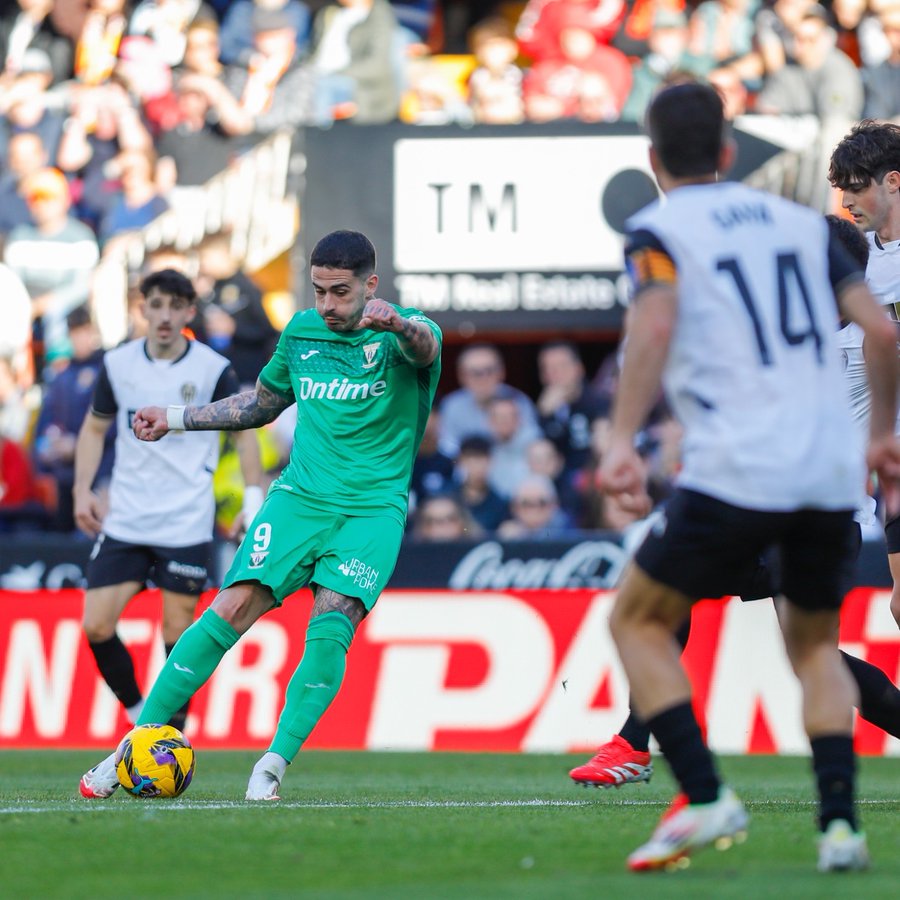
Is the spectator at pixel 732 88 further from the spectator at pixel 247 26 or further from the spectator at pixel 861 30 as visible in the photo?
the spectator at pixel 247 26

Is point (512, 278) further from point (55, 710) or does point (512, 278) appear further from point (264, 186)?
point (55, 710)

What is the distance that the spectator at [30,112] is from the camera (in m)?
17.7

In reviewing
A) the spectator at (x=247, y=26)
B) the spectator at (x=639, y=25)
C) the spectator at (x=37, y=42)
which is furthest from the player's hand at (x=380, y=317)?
the spectator at (x=37, y=42)

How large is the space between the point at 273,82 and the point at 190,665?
36.9ft

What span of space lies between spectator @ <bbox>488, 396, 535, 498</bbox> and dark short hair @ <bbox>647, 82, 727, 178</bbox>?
32.8 ft

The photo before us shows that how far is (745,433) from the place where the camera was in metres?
4.88

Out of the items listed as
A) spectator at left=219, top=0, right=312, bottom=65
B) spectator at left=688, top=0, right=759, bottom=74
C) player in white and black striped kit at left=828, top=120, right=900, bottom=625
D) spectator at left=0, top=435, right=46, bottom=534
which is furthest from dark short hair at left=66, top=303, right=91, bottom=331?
player in white and black striped kit at left=828, top=120, right=900, bottom=625

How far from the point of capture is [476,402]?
15.6 meters

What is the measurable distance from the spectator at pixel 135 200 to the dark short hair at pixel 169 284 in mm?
7012

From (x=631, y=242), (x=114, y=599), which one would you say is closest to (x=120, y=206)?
(x=114, y=599)

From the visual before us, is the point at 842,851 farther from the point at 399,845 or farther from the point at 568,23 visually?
the point at 568,23

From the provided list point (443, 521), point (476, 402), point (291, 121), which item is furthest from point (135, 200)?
point (443, 521)

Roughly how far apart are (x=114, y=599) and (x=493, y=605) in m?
3.65

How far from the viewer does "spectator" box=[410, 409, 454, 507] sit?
48.2 ft
